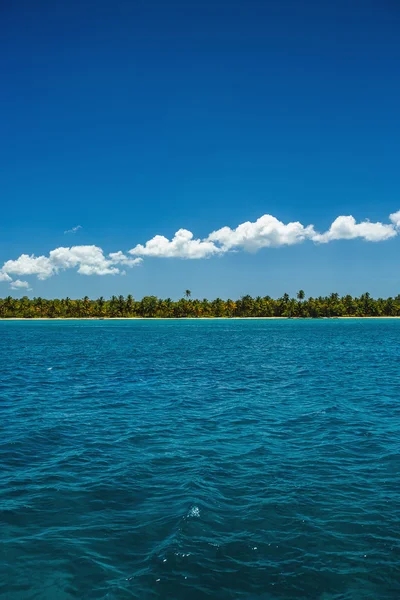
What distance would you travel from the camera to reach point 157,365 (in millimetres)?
53500

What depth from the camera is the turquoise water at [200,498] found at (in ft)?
33.0

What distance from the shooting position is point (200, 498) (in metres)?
14.2

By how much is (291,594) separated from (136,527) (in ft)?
15.5

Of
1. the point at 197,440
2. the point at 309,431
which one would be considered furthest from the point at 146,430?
the point at 309,431

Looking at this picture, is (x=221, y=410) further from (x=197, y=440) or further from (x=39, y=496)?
(x=39, y=496)

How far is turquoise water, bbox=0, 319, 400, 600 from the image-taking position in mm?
10047

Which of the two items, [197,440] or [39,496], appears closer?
[39,496]

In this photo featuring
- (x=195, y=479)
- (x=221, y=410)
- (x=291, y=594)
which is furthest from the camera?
(x=221, y=410)

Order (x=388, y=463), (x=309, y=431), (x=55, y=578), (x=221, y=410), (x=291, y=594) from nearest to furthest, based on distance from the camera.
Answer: (x=291, y=594), (x=55, y=578), (x=388, y=463), (x=309, y=431), (x=221, y=410)

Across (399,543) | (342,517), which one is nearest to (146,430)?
(342,517)

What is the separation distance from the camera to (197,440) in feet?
68.8

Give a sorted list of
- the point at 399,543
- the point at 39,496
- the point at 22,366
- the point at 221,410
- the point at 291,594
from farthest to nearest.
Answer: the point at 22,366 → the point at 221,410 → the point at 39,496 → the point at 399,543 → the point at 291,594

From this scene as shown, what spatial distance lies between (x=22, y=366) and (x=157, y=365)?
53.9 feet

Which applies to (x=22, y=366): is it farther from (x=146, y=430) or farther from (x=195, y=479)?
(x=195, y=479)
